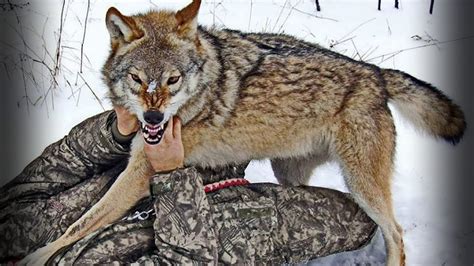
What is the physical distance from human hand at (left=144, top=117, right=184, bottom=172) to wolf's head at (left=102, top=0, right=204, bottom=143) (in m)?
0.04

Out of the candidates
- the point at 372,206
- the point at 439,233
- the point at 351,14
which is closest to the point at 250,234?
the point at 372,206

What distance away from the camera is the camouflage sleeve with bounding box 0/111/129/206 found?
10.8ft

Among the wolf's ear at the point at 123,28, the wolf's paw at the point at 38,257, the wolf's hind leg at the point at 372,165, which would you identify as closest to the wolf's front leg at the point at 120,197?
the wolf's paw at the point at 38,257

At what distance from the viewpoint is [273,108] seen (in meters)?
3.29

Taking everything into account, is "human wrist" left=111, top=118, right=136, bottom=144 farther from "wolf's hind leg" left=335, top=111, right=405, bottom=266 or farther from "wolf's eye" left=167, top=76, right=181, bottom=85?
"wolf's hind leg" left=335, top=111, right=405, bottom=266

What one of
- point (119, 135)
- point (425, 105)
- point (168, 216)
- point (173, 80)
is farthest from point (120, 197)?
point (425, 105)

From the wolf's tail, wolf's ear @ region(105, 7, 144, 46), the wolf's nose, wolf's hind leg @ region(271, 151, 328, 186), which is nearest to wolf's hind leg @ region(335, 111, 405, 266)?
the wolf's tail

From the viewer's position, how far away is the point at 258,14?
545cm

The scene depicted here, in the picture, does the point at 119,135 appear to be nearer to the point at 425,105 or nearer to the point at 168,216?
the point at 168,216

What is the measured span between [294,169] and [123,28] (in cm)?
144

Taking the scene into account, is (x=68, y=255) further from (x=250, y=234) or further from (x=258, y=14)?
(x=258, y=14)

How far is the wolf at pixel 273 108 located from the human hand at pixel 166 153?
0.04 meters

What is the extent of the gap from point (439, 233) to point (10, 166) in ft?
8.39

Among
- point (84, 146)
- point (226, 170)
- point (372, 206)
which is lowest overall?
point (372, 206)
